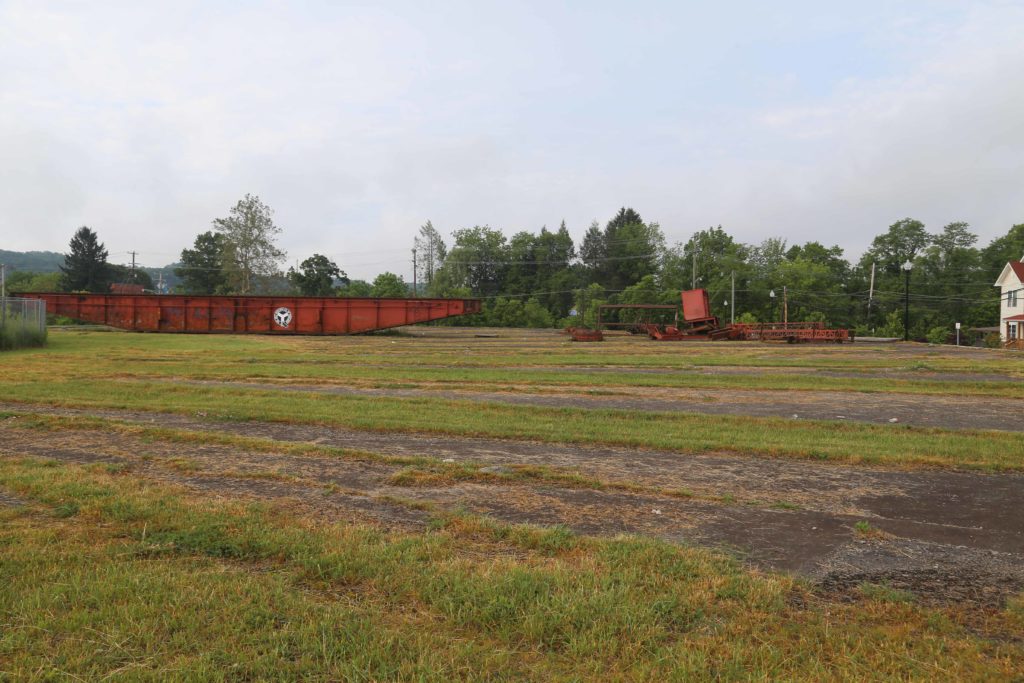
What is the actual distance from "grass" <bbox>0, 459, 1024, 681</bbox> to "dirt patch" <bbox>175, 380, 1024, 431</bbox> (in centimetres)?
781

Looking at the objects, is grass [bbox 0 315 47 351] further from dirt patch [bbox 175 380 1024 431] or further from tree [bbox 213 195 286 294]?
tree [bbox 213 195 286 294]

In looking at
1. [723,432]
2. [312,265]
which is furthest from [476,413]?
[312,265]

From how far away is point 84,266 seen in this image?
100 meters

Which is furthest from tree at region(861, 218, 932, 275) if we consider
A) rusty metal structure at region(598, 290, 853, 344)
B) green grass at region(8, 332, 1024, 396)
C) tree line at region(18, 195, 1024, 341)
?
green grass at region(8, 332, 1024, 396)

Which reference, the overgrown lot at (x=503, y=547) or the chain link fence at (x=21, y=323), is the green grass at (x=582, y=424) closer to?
the overgrown lot at (x=503, y=547)

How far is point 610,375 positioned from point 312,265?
80.0 meters

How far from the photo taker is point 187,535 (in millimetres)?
4742

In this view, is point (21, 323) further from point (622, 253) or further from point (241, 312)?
point (622, 253)

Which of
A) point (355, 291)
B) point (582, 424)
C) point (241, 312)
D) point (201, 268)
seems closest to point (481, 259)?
point (355, 291)

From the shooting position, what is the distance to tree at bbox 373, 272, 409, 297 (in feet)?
263

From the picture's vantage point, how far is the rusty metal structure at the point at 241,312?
42.3 m

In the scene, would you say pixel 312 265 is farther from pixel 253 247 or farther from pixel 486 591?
pixel 486 591

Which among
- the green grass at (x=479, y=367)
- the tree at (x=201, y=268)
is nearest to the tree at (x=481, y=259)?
the tree at (x=201, y=268)

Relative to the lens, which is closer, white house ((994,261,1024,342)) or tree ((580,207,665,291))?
white house ((994,261,1024,342))
